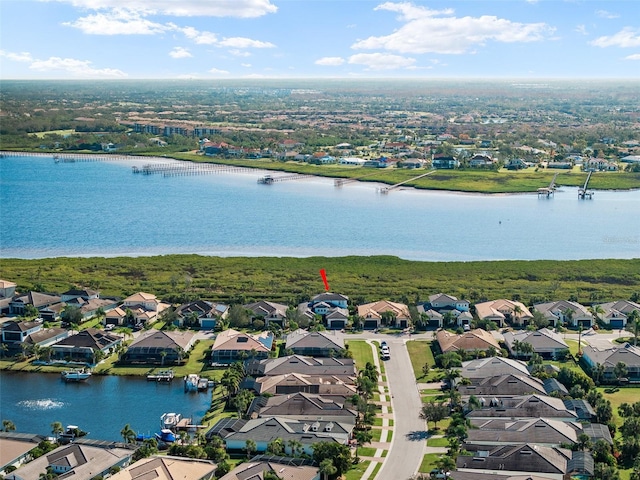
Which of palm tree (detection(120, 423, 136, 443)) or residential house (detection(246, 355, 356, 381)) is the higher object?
palm tree (detection(120, 423, 136, 443))

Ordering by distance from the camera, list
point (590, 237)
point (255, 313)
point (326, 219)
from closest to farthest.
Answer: point (255, 313)
point (590, 237)
point (326, 219)

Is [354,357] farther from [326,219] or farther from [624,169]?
[624,169]

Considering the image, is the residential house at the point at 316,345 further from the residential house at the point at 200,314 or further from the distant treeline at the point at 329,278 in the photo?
the distant treeline at the point at 329,278

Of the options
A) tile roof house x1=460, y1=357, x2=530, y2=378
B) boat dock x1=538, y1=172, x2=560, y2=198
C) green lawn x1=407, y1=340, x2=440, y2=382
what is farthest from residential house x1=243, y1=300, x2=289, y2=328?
boat dock x1=538, y1=172, x2=560, y2=198

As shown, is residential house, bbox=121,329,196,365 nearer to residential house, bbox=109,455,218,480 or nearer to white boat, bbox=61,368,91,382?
white boat, bbox=61,368,91,382

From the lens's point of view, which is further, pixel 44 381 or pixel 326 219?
pixel 326 219

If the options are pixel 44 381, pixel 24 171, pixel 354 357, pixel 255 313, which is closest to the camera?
pixel 44 381

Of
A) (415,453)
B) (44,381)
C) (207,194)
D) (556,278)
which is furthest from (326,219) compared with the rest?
(415,453)

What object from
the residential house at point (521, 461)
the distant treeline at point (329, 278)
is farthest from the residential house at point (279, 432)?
the distant treeline at point (329, 278)
